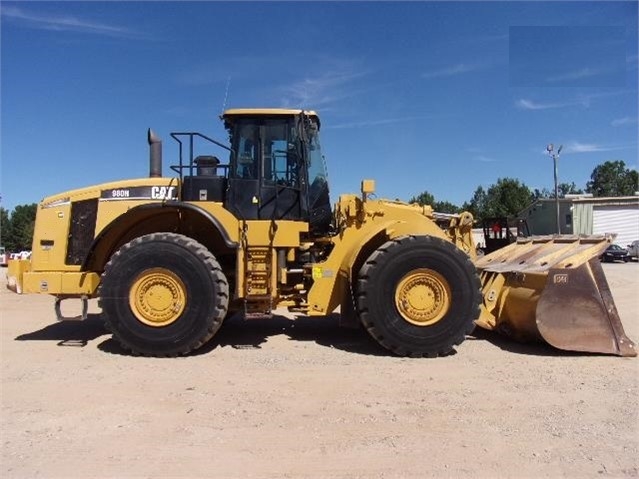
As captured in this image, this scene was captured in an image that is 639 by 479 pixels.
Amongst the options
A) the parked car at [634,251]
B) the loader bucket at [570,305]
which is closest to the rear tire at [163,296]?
the loader bucket at [570,305]

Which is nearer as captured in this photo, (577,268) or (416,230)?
(577,268)

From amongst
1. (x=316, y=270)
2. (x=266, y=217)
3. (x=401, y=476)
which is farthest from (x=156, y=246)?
(x=401, y=476)

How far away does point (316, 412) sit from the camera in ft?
15.5

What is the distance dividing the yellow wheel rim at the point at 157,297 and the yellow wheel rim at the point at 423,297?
8.53 ft

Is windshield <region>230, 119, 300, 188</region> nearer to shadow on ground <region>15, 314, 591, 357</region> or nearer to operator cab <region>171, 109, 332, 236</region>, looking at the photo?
operator cab <region>171, 109, 332, 236</region>

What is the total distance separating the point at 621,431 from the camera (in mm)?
4270

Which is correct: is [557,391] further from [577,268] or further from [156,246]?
[156,246]

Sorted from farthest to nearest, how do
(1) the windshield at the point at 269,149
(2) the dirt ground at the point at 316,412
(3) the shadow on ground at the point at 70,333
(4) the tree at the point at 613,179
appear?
(4) the tree at the point at 613,179 < (3) the shadow on ground at the point at 70,333 < (1) the windshield at the point at 269,149 < (2) the dirt ground at the point at 316,412

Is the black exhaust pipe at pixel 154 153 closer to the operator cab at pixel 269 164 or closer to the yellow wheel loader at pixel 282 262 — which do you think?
the yellow wheel loader at pixel 282 262

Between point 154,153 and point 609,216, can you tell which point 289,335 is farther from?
point 609,216

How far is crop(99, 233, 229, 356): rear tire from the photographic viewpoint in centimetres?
670

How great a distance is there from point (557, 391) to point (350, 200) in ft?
11.0

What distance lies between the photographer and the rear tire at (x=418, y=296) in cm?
669

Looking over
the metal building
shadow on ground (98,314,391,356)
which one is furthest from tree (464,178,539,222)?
shadow on ground (98,314,391,356)
